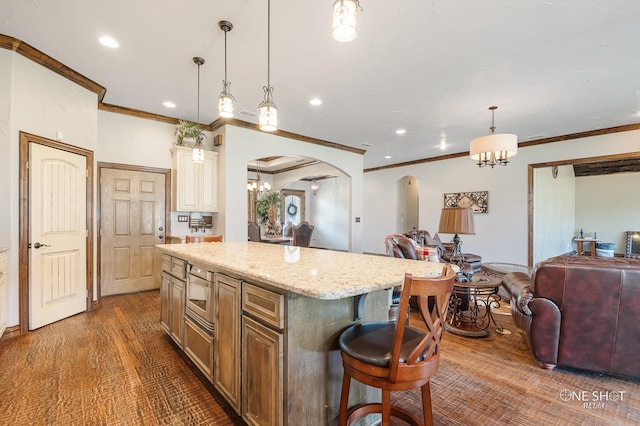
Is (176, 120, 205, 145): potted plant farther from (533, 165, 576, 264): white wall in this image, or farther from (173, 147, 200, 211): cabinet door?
(533, 165, 576, 264): white wall

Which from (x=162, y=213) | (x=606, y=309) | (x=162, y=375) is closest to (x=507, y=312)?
(x=606, y=309)

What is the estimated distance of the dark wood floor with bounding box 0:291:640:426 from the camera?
1762 millimetres

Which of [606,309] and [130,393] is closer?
[130,393]

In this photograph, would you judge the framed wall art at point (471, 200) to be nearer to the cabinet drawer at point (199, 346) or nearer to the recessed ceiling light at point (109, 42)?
the cabinet drawer at point (199, 346)

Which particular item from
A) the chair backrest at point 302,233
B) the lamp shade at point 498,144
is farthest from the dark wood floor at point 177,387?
the chair backrest at point 302,233

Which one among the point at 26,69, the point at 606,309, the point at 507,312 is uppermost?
the point at 26,69

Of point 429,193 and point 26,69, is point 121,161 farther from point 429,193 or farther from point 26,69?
point 429,193

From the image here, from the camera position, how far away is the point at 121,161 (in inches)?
171

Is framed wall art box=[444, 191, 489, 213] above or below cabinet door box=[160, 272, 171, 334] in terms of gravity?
above

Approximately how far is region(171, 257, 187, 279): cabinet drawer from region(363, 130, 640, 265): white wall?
6.56 metres

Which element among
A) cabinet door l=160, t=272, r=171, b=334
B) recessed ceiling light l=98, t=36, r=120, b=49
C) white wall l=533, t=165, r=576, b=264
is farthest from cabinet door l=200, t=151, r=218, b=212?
white wall l=533, t=165, r=576, b=264

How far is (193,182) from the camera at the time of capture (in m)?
4.67

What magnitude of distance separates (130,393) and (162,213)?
3.24 m

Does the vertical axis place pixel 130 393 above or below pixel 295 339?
below
